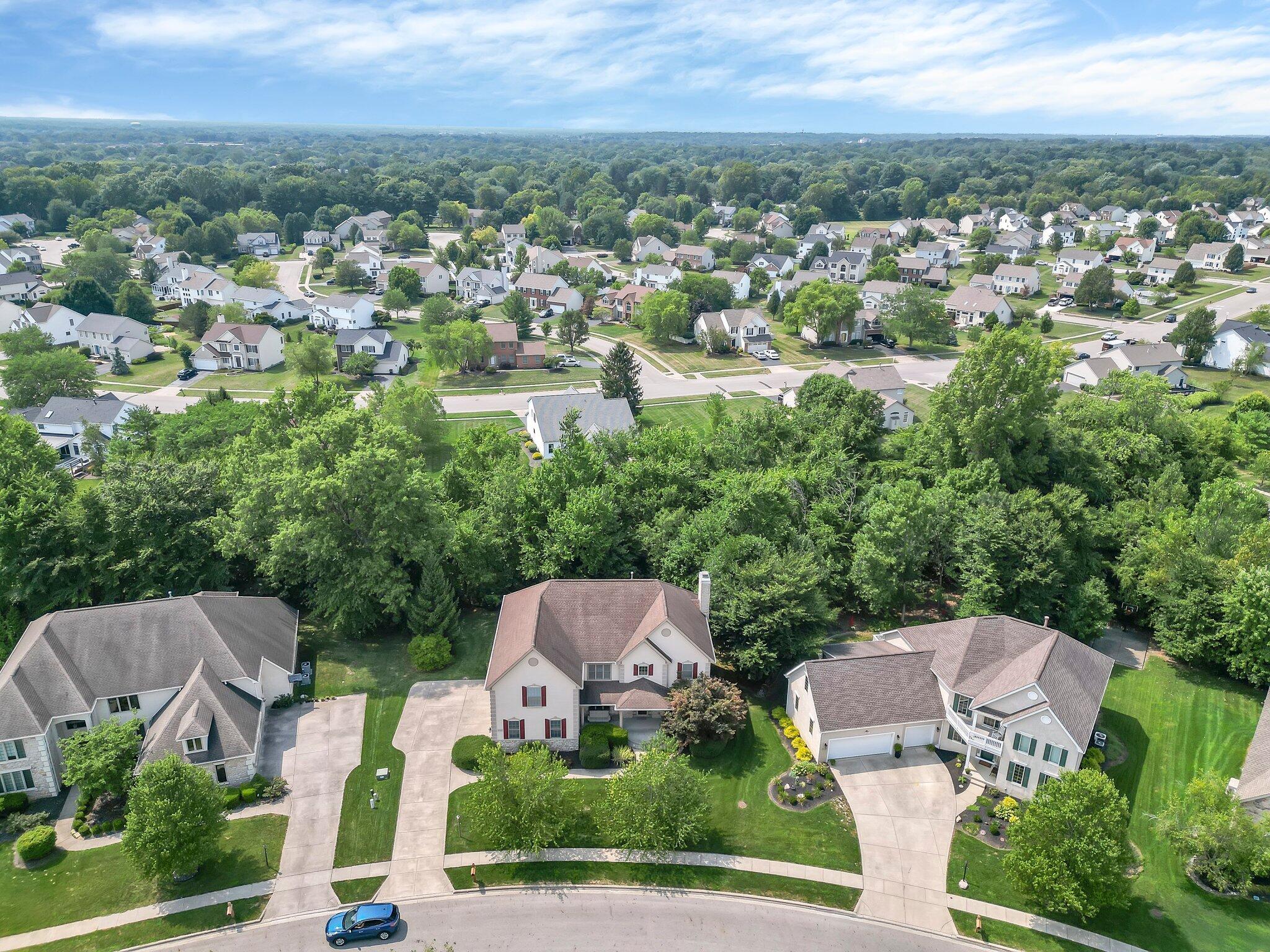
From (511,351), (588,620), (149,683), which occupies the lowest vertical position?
(149,683)

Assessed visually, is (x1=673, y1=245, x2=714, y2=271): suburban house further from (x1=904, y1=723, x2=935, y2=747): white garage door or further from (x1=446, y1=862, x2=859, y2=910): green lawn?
(x1=446, y1=862, x2=859, y2=910): green lawn

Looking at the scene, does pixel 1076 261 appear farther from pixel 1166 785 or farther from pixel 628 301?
pixel 1166 785

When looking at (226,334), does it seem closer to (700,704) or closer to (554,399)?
(554,399)

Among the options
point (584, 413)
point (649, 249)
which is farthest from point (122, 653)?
point (649, 249)

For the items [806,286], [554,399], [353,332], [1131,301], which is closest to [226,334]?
[353,332]

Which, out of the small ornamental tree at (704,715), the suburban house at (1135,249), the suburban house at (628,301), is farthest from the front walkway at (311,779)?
the suburban house at (1135,249)

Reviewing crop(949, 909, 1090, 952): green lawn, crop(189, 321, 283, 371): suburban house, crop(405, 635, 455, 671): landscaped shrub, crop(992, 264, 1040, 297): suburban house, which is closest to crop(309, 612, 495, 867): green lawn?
crop(405, 635, 455, 671): landscaped shrub

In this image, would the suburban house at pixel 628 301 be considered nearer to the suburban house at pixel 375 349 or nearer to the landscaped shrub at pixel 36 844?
the suburban house at pixel 375 349

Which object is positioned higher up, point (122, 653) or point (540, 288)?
point (540, 288)
